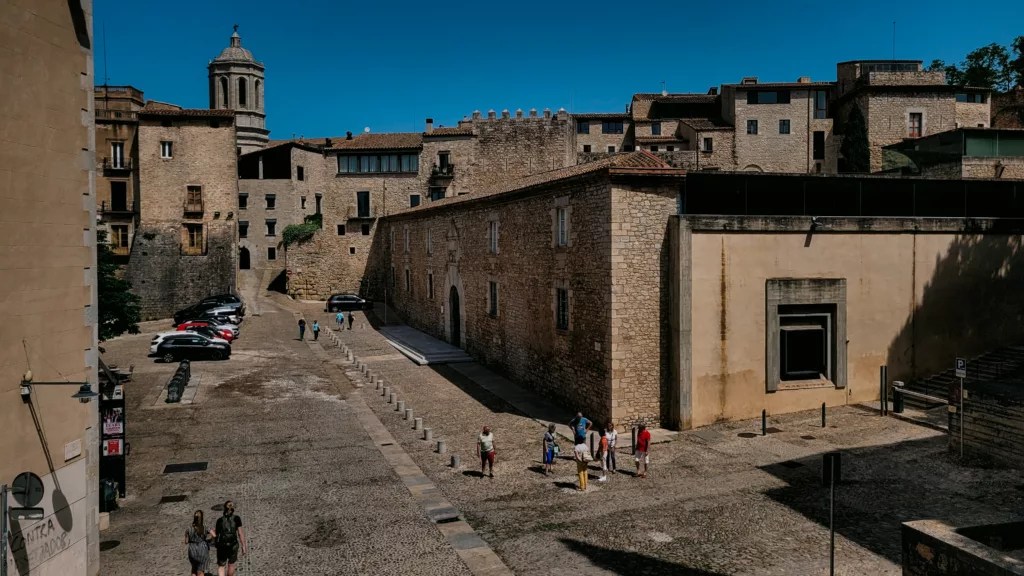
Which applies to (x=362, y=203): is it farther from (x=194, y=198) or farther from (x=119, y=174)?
(x=119, y=174)

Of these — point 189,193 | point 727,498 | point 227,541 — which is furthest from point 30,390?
point 189,193

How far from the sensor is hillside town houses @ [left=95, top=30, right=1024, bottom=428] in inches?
830

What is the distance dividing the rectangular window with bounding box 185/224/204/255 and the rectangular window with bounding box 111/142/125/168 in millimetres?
7267

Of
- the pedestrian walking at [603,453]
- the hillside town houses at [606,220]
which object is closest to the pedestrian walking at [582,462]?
the pedestrian walking at [603,453]

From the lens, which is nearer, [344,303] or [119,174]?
[344,303]

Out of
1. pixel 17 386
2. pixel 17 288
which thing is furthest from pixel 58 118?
pixel 17 386

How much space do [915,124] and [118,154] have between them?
59.8m

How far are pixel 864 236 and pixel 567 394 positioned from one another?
10787 mm

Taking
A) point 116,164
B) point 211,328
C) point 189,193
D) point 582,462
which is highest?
point 116,164

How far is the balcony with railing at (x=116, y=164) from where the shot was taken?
175 feet

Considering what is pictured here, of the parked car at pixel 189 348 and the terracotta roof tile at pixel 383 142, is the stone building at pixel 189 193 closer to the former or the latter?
the terracotta roof tile at pixel 383 142

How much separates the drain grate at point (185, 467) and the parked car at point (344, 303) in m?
33.4

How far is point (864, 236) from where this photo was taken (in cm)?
2298

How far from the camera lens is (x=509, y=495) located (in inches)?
628
